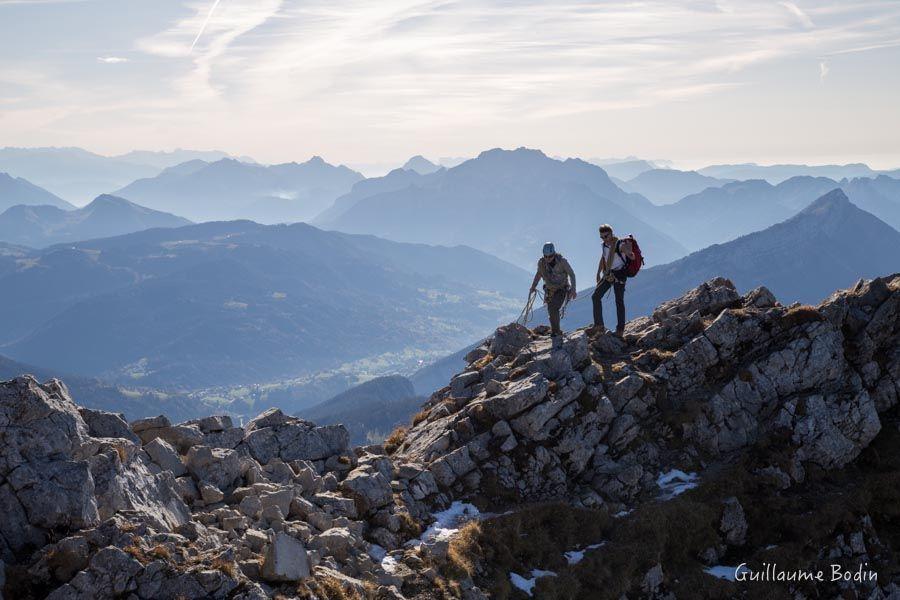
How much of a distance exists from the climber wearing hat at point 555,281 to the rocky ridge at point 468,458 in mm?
2080

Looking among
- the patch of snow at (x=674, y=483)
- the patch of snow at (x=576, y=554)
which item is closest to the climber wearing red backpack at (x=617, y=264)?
the patch of snow at (x=674, y=483)

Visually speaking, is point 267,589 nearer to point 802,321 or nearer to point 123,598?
point 123,598

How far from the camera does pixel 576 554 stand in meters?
23.9

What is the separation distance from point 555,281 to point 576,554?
14.1 meters

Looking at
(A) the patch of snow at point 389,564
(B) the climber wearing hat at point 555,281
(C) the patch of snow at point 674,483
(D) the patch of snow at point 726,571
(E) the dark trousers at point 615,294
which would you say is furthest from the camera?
(B) the climber wearing hat at point 555,281

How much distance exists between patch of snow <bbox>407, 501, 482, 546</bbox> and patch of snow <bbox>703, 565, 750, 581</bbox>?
839 cm

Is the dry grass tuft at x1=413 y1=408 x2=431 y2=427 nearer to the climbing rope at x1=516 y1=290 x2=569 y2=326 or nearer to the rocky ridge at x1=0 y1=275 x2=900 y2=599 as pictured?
the rocky ridge at x1=0 y1=275 x2=900 y2=599

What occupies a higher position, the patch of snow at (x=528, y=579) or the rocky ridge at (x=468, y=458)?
the rocky ridge at (x=468, y=458)

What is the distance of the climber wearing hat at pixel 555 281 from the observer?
33.6 m

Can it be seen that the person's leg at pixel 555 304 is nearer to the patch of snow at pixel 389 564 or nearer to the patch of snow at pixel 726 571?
the patch of snow at pixel 726 571

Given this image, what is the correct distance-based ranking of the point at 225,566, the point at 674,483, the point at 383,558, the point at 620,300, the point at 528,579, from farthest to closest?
1. the point at 620,300
2. the point at 674,483
3. the point at 528,579
4. the point at 383,558
5. the point at 225,566

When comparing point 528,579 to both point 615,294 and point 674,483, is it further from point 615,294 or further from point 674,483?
point 615,294

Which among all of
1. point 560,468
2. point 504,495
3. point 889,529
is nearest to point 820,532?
point 889,529

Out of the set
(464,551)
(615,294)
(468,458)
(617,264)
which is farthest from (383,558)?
(617,264)
